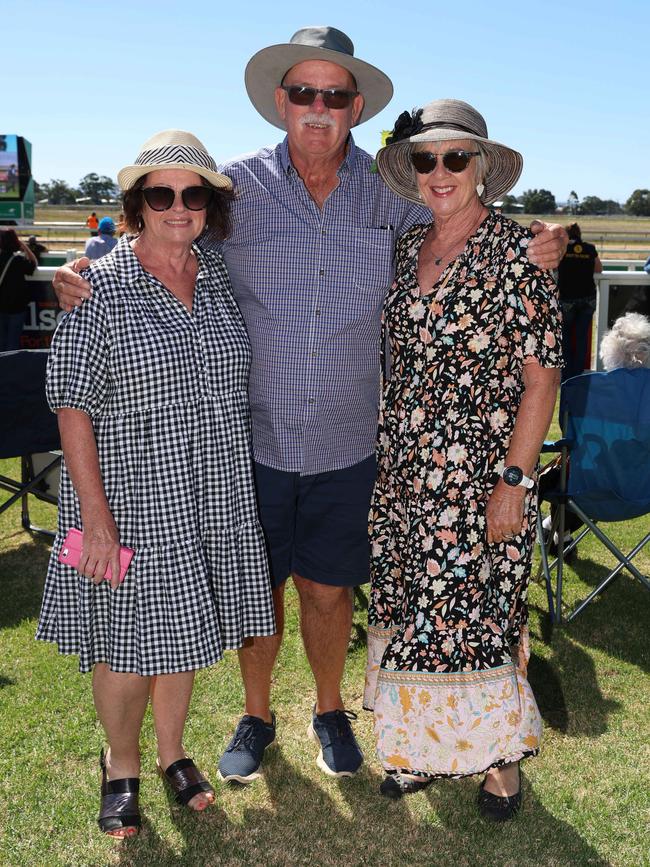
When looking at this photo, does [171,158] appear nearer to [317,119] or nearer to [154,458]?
[317,119]

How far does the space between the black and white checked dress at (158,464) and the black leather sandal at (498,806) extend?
3.35ft

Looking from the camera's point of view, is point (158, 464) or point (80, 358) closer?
point (80, 358)

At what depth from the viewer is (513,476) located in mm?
2797

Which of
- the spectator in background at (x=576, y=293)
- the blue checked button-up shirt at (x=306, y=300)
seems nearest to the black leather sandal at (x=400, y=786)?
the blue checked button-up shirt at (x=306, y=300)

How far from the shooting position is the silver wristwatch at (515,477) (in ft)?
9.18

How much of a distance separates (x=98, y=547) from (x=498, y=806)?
1548mm

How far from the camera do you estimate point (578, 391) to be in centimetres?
448

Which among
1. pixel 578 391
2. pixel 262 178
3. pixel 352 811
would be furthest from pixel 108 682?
pixel 578 391

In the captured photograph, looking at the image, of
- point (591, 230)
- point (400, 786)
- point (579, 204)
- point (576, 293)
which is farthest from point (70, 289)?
point (579, 204)

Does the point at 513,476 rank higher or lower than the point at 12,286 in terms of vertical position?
lower

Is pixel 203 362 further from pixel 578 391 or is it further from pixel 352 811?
pixel 578 391

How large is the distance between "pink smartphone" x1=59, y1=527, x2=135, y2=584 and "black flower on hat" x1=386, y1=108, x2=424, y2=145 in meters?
1.54

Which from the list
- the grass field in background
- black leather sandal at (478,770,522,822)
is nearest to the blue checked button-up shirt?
black leather sandal at (478,770,522,822)

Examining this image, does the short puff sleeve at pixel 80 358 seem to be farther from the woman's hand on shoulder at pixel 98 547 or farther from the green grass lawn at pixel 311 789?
the green grass lawn at pixel 311 789
